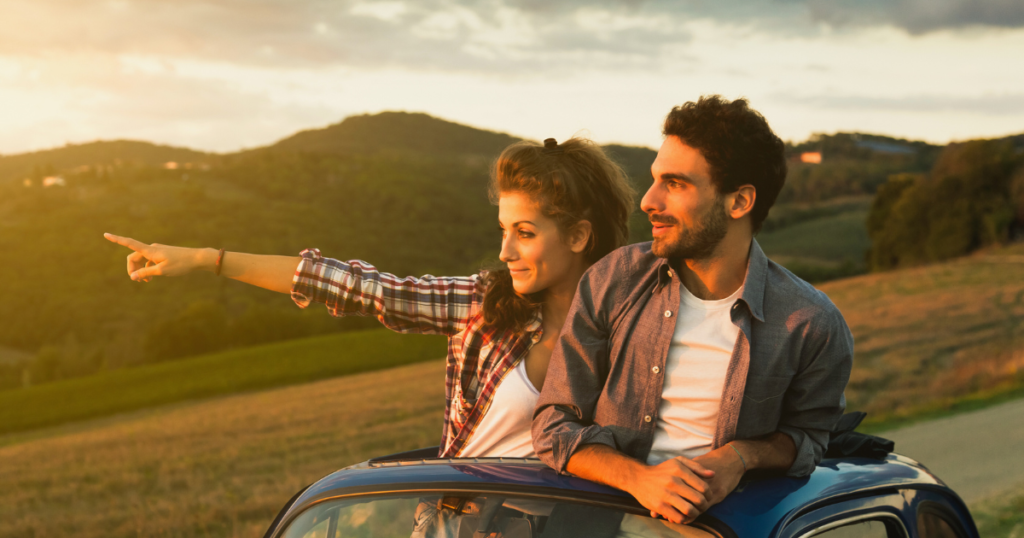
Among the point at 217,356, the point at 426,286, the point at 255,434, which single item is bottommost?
the point at 217,356

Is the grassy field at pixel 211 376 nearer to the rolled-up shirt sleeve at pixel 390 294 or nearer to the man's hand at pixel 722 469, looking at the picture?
the rolled-up shirt sleeve at pixel 390 294

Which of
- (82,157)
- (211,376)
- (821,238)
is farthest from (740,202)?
(82,157)

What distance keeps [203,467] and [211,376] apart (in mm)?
46504

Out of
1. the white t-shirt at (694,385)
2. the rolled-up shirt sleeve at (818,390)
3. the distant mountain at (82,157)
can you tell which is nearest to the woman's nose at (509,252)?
the white t-shirt at (694,385)

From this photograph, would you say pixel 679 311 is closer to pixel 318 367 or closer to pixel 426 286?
pixel 426 286

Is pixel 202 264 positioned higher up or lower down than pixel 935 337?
higher up

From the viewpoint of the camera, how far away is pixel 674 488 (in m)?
1.73

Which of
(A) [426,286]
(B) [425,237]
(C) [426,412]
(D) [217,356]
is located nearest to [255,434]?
(C) [426,412]

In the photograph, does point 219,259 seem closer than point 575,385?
No

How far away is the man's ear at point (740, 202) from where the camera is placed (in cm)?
231

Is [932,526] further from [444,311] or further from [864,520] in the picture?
[444,311]

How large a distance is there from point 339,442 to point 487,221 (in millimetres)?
113493

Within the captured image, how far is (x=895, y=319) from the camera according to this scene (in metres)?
27.5

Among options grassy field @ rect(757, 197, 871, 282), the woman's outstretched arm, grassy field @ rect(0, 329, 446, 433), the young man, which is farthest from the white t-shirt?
grassy field @ rect(757, 197, 871, 282)
